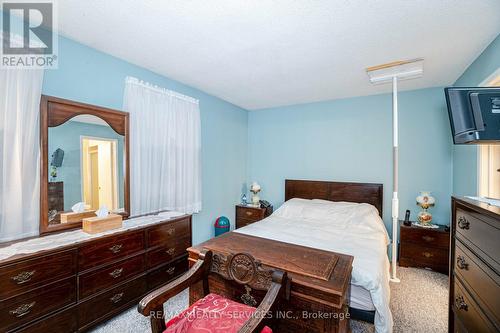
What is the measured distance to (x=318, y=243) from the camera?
2084mm

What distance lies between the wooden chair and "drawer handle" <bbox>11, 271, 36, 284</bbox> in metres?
0.89

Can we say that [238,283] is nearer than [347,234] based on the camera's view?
Yes

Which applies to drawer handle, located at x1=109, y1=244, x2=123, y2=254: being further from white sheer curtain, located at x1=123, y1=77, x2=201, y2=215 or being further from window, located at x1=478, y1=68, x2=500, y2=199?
window, located at x1=478, y1=68, x2=500, y2=199

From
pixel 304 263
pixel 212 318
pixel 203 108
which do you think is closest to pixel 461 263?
pixel 304 263

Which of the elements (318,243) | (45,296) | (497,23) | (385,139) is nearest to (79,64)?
(45,296)

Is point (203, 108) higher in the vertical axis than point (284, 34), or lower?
lower

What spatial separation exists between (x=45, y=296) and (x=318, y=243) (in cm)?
215

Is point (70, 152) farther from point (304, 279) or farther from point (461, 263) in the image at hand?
point (461, 263)

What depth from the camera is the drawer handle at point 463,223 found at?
3.97ft

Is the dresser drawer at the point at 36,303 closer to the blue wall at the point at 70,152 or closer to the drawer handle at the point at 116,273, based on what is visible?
the drawer handle at the point at 116,273

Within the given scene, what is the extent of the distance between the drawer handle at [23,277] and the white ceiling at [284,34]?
5.95 ft

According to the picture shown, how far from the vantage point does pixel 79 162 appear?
1944mm

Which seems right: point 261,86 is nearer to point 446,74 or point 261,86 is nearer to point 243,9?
point 243,9

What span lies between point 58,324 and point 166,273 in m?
0.88
